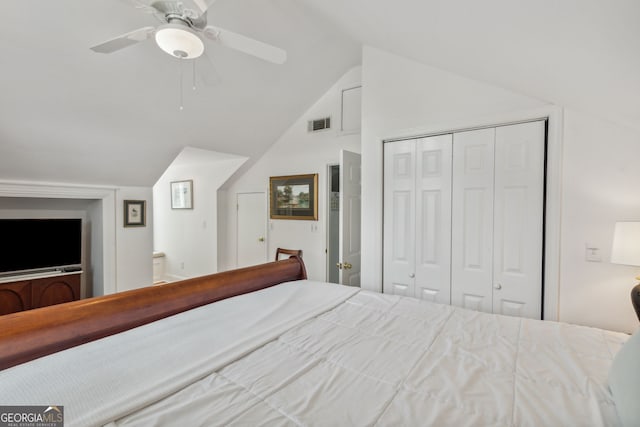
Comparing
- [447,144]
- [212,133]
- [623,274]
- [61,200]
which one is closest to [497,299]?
[623,274]

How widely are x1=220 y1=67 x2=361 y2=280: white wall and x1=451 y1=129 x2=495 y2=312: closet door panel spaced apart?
1543 mm

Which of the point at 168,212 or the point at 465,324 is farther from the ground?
the point at 168,212

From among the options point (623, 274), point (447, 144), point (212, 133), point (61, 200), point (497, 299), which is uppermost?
point (212, 133)

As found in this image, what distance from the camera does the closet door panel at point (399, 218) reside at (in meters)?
2.59

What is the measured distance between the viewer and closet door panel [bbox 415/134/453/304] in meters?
2.42

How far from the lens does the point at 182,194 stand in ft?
17.8

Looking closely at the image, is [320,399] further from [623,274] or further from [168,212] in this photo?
[168,212]

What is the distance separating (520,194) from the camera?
2115mm

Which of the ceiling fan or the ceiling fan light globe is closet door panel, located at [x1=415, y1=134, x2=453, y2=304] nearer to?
the ceiling fan

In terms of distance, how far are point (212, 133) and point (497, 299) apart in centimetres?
340

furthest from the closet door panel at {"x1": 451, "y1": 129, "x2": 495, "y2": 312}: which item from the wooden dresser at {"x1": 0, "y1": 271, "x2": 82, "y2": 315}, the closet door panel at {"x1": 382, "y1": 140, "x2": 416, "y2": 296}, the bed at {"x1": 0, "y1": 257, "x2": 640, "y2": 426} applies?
the wooden dresser at {"x1": 0, "y1": 271, "x2": 82, "y2": 315}

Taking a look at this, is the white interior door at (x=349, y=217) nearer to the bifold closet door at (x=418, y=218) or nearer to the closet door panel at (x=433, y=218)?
the bifold closet door at (x=418, y=218)

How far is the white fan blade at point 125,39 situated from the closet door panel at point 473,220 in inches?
86.2

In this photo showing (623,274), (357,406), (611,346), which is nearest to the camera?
(357,406)
